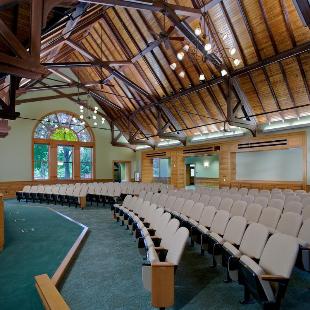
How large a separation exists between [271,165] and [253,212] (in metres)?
10.8

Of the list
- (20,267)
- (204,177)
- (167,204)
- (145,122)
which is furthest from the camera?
(204,177)

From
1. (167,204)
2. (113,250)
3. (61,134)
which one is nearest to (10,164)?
(61,134)

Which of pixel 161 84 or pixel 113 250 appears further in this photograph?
pixel 161 84

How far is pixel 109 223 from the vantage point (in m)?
8.20

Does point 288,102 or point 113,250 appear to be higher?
point 288,102

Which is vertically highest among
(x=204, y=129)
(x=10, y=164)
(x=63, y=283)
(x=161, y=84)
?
(x=161, y=84)

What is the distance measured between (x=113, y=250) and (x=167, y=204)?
2.59 m

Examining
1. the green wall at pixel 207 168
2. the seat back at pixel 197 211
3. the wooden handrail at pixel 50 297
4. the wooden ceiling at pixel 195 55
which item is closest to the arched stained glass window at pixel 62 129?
the wooden ceiling at pixel 195 55

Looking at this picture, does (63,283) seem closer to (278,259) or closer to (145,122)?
(278,259)

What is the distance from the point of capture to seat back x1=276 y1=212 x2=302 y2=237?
401cm

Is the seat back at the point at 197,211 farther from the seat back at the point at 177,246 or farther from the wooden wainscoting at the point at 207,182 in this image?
the wooden wainscoting at the point at 207,182

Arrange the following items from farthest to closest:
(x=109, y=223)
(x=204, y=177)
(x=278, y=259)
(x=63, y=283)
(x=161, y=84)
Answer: (x=204, y=177)
(x=161, y=84)
(x=109, y=223)
(x=63, y=283)
(x=278, y=259)

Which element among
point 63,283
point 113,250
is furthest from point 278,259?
point 113,250

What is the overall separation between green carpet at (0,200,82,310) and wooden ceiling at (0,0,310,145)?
370 centimetres
